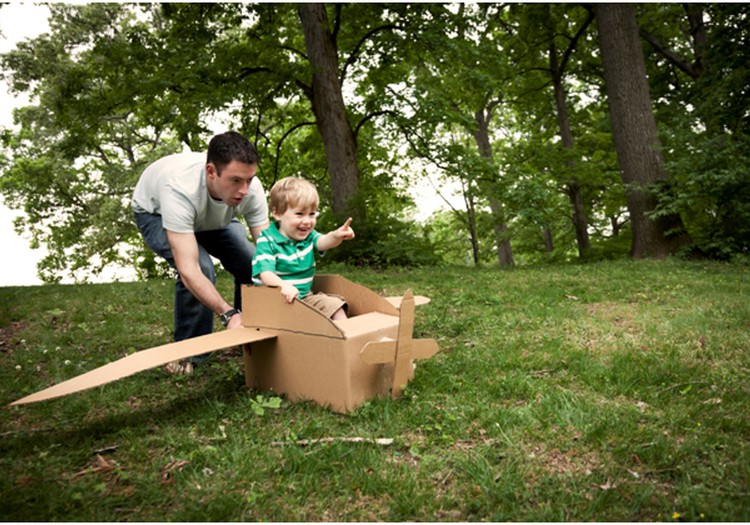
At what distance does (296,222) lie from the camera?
9.61 ft

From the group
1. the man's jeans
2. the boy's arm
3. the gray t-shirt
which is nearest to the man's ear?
the gray t-shirt

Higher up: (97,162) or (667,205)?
(97,162)

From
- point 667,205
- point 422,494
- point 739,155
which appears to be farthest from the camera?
point 667,205

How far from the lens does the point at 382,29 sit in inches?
412

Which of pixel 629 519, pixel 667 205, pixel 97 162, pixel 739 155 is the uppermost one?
pixel 97 162

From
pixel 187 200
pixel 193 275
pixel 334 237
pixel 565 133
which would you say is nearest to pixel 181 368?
pixel 193 275

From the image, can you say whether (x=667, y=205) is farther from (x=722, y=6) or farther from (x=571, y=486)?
(x=571, y=486)

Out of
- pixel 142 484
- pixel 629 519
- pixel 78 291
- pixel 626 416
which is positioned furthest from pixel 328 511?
pixel 78 291

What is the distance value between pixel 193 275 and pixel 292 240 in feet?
2.01

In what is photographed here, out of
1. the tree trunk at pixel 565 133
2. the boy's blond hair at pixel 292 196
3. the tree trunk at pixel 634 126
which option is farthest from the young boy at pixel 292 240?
the tree trunk at pixel 565 133

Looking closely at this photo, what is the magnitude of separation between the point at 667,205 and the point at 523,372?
23.0 ft

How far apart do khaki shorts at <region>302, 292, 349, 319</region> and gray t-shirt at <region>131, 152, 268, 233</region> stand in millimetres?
863

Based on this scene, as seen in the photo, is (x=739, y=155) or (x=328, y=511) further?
(x=739, y=155)

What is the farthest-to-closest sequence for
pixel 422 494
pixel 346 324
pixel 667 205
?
pixel 667 205
pixel 346 324
pixel 422 494
